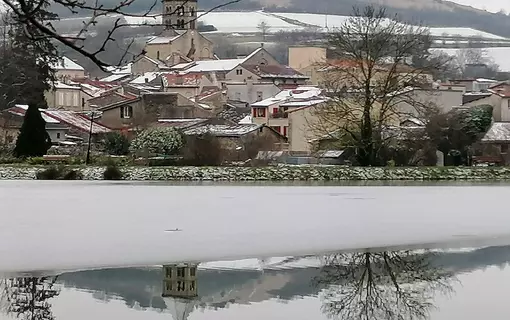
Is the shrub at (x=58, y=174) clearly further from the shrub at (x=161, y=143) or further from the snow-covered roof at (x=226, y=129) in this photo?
the snow-covered roof at (x=226, y=129)

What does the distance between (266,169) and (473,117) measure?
15286mm

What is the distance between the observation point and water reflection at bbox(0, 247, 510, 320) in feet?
30.2

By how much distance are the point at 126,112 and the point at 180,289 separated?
4849 centimetres

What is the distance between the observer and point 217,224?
1703 cm

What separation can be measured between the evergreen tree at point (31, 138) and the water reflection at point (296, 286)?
1090 inches

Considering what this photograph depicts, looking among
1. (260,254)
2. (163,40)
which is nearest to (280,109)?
(260,254)

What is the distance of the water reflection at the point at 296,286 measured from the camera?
363 inches

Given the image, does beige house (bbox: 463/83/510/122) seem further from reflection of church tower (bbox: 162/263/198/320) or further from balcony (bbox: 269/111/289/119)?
reflection of church tower (bbox: 162/263/198/320)

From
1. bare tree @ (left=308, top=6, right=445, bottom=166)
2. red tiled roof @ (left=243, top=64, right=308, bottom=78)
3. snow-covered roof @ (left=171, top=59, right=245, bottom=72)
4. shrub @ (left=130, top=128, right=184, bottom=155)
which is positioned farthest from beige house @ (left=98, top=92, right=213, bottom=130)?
snow-covered roof @ (left=171, top=59, right=245, bottom=72)

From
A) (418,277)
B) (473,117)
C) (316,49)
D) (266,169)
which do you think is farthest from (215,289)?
(316,49)

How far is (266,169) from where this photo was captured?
35.3 meters

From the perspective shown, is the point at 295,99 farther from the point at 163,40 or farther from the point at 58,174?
the point at 163,40

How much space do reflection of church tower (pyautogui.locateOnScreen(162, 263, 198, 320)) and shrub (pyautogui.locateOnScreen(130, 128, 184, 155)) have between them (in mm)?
28436

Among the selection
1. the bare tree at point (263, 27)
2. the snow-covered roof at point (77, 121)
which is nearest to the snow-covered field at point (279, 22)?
the bare tree at point (263, 27)
